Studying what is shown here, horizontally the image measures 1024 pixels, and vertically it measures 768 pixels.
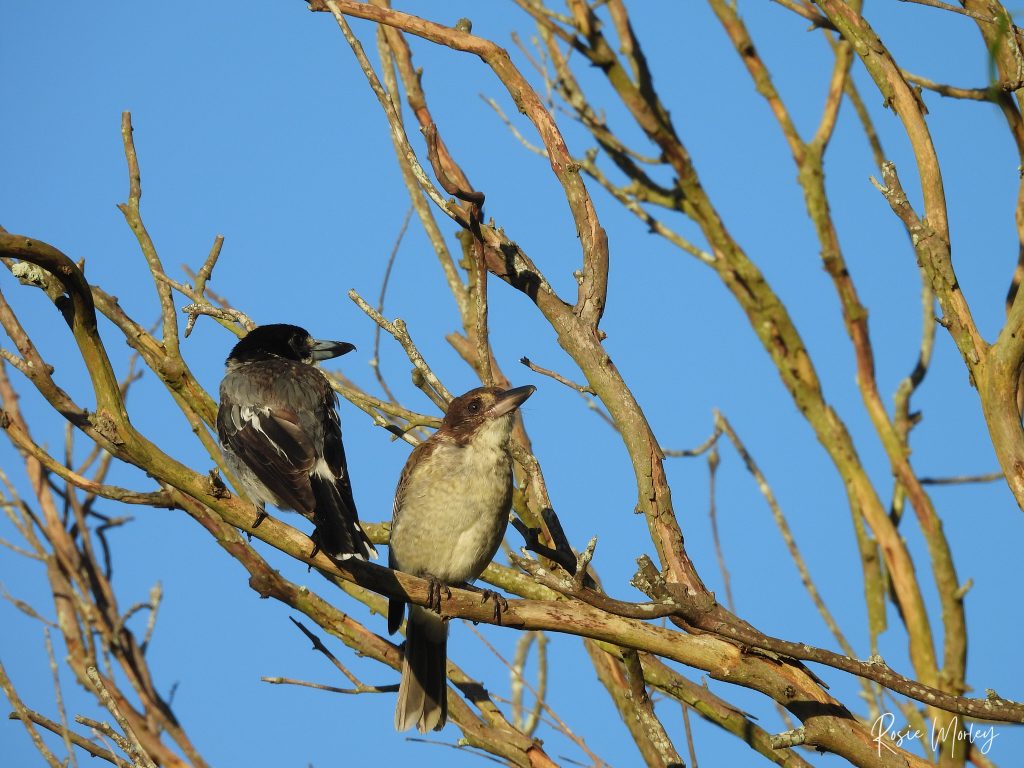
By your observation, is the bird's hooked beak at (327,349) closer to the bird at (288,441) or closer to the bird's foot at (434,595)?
the bird at (288,441)

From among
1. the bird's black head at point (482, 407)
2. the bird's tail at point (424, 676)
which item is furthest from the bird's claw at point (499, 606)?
the bird's tail at point (424, 676)

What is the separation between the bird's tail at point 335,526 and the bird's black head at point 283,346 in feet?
4.73

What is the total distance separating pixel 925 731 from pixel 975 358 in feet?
6.31

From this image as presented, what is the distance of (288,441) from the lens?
196 inches

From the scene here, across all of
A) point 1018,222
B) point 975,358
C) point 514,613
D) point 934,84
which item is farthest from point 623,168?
point 514,613

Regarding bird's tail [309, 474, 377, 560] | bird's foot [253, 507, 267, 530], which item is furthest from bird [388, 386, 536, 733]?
bird's foot [253, 507, 267, 530]

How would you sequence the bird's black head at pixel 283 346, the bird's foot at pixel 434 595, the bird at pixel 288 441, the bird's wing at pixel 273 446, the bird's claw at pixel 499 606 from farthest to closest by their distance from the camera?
the bird's black head at pixel 283 346, the bird's wing at pixel 273 446, the bird at pixel 288 441, the bird's foot at pixel 434 595, the bird's claw at pixel 499 606

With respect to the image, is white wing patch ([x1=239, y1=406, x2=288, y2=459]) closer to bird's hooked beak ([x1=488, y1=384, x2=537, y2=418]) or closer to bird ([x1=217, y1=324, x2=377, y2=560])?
bird ([x1=217, y1=324, x2=377, y2=560])

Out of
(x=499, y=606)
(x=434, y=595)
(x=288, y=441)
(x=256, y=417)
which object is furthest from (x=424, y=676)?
(x=499, y=606)

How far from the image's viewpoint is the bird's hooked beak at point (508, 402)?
5.04 m

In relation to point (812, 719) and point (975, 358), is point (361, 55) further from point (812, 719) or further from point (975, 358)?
point (812, 719)

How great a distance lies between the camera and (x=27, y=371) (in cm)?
359

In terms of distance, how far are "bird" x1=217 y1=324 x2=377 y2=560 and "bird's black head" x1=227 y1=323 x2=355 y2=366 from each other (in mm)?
85

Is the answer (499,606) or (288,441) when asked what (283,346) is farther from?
(499,606)
